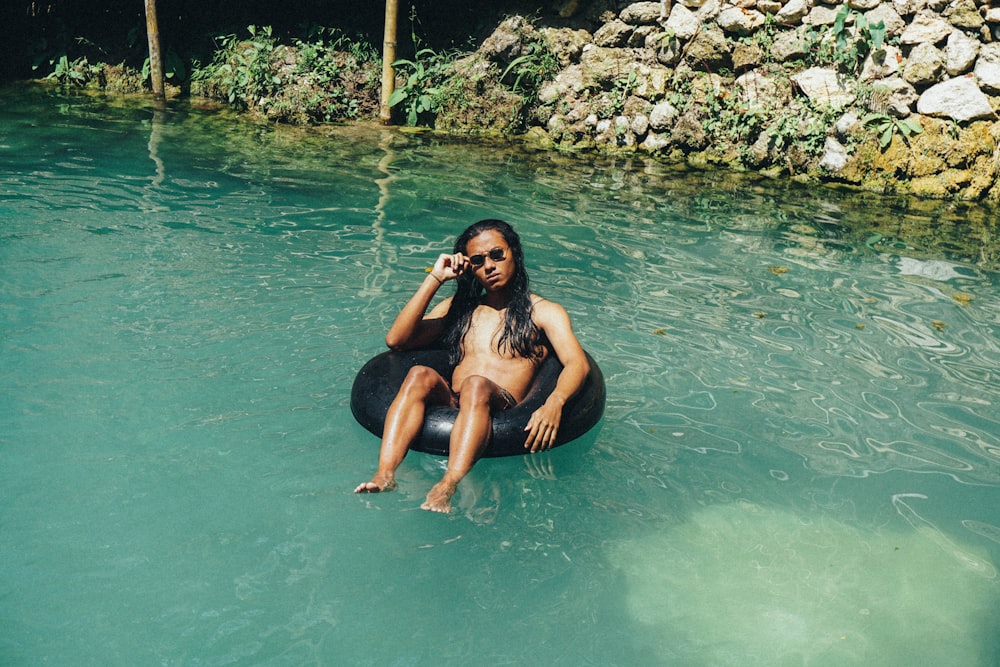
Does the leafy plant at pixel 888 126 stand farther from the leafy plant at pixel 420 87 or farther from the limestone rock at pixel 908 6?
the leafy plant at pixel 420 87

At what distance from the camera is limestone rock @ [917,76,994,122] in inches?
440

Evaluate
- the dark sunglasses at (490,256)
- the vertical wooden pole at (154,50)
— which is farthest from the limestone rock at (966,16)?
the vertical wooden pole at (154,50)

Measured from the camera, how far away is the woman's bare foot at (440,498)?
3763 mm

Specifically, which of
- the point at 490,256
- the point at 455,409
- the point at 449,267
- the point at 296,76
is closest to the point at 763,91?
the point at 296,76

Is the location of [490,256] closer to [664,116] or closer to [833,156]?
[833,156]

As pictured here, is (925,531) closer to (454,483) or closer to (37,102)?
(454,483)

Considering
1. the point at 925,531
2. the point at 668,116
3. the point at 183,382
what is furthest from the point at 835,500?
the point at 668,116

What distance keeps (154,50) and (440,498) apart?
13139mm

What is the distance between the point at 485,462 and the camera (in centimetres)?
427

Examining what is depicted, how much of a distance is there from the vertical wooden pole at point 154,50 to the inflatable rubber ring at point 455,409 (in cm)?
1190

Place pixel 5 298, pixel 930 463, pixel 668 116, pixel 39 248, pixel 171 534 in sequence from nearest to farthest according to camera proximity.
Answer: pixel 171 534 < pixel 930 463 < pixel 5 298 < pixel 39 248 < pixel 668 116

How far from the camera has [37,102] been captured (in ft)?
43.9

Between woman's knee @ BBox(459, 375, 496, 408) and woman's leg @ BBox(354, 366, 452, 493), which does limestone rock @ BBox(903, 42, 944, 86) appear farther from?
woman's leg @ BBox(354, 366, 452, 493)

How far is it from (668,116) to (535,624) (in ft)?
34.4
